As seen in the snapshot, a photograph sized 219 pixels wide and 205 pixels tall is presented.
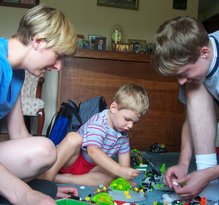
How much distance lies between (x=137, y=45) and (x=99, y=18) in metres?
0.51

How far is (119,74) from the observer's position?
8.19ft

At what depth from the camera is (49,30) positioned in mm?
901

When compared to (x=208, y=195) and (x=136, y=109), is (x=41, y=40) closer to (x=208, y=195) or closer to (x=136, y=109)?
(x=136, y=109)

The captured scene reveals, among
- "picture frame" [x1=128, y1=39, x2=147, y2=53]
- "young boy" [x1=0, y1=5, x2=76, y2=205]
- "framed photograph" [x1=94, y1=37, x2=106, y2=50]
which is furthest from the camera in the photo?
"framed photograph" [x1=94, y1=37, x2=106, y2=50]

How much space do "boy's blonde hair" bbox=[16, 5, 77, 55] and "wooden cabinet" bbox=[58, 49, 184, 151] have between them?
1.47m

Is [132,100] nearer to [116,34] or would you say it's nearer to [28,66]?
[28,66]

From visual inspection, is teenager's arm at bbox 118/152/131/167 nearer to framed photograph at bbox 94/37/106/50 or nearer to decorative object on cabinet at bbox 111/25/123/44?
framed photograph at bbox 94/37/106/50

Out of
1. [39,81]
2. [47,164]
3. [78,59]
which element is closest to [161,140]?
[78,59]

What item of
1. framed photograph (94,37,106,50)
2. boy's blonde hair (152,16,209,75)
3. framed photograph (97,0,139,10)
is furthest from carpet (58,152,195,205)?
framed photograph (97,0,139,10)

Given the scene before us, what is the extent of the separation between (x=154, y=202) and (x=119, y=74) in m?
1.43

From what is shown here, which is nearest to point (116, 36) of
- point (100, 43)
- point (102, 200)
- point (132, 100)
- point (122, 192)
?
point (100, 43)

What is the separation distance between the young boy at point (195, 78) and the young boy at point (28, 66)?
0.29 metres

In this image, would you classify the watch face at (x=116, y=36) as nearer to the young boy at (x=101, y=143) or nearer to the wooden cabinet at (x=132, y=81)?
the wooden cabinet at (x=132, y=81)

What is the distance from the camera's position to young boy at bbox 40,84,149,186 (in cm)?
133
